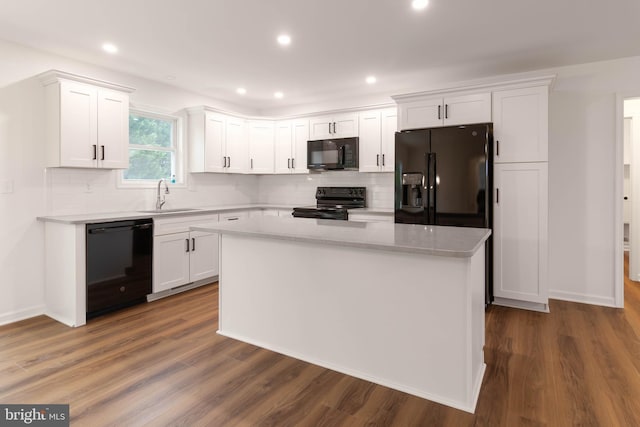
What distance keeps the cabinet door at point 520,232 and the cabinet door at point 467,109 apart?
0.54 meters

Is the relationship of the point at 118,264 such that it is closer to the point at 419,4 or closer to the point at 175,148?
the point at 175,148

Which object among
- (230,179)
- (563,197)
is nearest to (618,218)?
(563,197)

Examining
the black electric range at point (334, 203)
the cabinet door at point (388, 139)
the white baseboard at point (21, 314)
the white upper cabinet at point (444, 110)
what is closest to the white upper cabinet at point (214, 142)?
the black electric range at point (334, 203)

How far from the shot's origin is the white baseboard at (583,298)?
3.73 m

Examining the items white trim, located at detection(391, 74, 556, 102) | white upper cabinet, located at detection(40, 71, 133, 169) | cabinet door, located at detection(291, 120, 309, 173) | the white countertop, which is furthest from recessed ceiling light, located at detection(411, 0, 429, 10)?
white upper cabinet, located at detection(40, 71, 133, 169)

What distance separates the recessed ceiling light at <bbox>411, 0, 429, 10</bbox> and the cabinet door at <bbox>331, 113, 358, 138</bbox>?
7.21 ft

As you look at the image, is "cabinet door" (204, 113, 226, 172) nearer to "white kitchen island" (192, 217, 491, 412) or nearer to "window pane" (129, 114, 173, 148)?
"window pane" (129, 114, 173, 148)

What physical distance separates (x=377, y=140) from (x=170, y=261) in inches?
112

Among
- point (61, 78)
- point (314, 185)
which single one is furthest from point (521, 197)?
point (61, 78)

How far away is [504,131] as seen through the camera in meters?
3.60

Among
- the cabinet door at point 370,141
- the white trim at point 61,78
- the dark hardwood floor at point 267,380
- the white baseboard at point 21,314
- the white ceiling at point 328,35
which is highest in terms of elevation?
the white ceiling at point 328,35

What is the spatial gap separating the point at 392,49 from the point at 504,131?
1350mm

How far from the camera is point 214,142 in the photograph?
4.89 metres

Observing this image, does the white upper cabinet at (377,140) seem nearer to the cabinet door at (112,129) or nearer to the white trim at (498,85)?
the white trim at (498,85)
